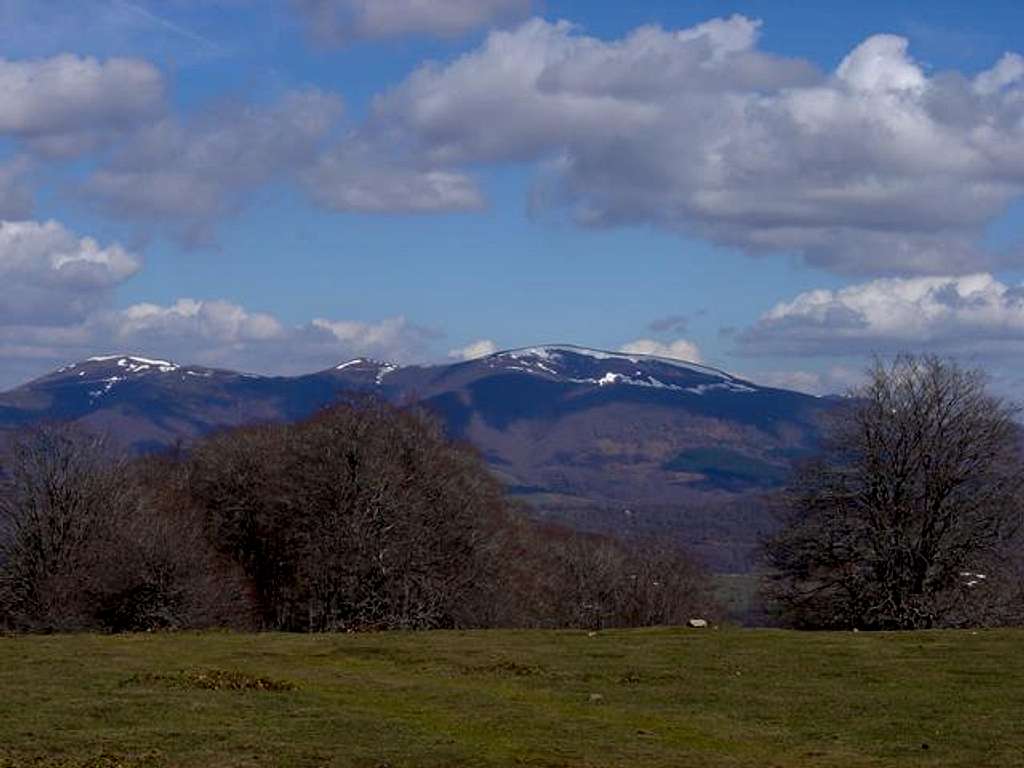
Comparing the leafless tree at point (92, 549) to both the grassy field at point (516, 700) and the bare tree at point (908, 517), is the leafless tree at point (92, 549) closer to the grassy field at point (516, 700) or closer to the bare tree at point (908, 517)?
the grassy field at point (516, 700)

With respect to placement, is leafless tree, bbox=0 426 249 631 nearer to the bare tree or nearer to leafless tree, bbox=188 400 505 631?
leafless tree, bbox=188 400 505 631

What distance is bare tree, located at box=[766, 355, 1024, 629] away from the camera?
63.4m

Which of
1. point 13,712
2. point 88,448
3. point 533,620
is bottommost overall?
point 533,620

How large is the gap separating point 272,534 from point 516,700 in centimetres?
5788

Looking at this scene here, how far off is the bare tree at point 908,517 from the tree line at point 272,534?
2285 centimetres

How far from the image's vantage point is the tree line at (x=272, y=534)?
73.9 metres

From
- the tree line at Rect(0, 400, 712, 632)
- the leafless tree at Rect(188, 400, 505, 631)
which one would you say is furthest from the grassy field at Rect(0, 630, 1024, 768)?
the leafless tree at Rect(188, 400, 505, 631)

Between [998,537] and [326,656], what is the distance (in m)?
34.1

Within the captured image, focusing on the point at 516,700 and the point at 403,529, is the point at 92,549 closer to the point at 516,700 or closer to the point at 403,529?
the point at 403,529

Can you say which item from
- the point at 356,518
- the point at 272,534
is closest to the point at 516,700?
the point at 356,518

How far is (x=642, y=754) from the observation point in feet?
82.5

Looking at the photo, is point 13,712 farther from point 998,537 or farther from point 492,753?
point 998,537

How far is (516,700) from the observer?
32625 mm

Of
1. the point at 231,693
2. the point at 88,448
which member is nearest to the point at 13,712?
the point at 231,693
